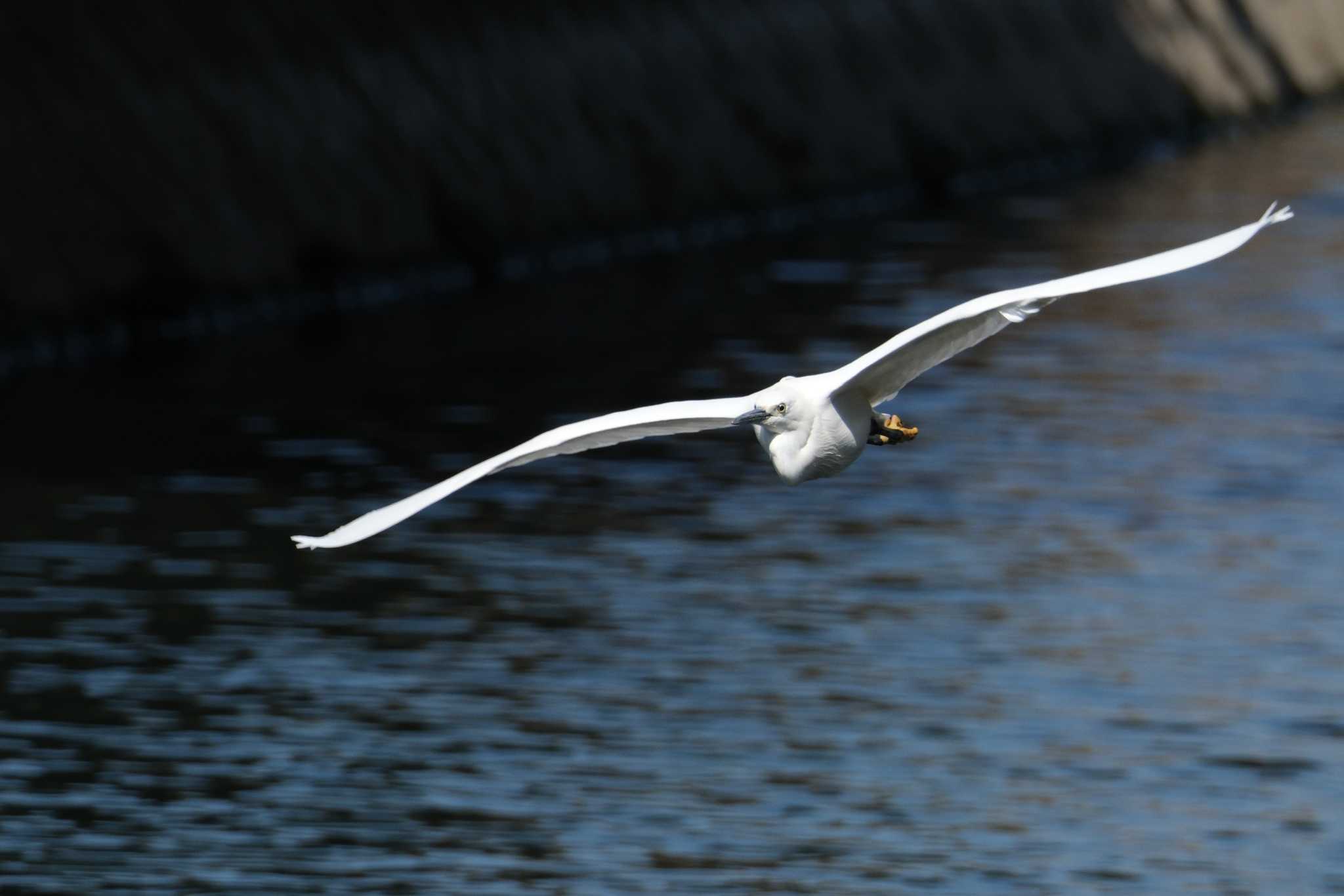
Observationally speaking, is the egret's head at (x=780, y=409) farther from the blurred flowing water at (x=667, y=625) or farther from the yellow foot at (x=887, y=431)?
the blurred flowing water at (x=667, y=625)

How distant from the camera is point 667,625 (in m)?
23.3

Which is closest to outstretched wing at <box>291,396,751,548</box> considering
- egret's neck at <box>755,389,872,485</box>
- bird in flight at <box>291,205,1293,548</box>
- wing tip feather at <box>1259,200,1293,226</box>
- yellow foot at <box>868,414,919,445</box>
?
bird in flight at <box>291,205,1293,548</box>

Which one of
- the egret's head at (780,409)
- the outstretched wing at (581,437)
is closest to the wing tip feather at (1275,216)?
the egret's head at (780,409)

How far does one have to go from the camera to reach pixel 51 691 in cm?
2153

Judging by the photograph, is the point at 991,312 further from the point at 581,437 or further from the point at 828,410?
the point at 581,437

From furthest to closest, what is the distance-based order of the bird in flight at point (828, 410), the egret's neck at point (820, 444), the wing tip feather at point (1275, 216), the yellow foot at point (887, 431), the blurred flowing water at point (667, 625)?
the blurred flowing water at point (667, 625), the yellow foot at point (887, 431), the egret's neck at point (820, 444), the bird in flight at point (828, 410), the wing tip feather at point (1275, 216)

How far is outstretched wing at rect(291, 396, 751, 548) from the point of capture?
12.9 meters

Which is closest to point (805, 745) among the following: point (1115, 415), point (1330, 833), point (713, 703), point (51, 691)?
point (713, 703)

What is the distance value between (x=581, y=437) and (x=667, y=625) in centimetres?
971

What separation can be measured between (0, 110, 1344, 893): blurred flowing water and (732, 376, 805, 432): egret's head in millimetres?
4932

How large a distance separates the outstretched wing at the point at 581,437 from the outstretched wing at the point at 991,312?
24.9 inches

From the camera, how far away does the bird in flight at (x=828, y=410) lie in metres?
12.9

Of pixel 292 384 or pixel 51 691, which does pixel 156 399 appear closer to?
pixel 292 384

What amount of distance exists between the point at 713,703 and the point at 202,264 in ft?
54.2
